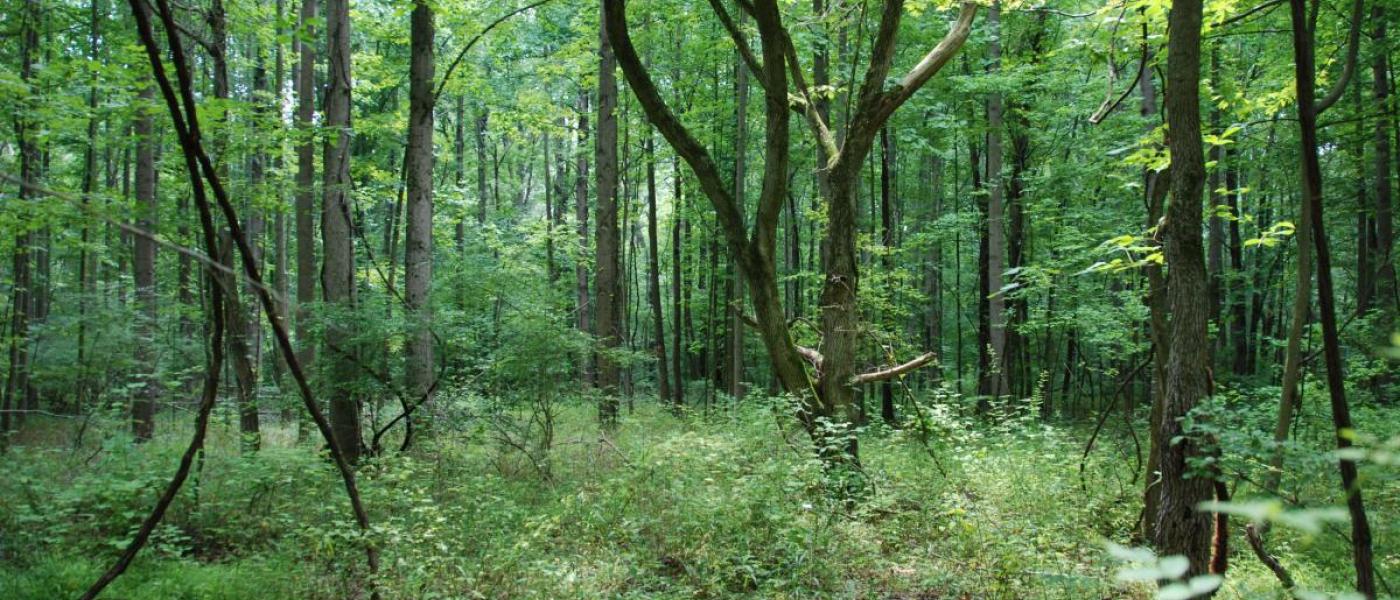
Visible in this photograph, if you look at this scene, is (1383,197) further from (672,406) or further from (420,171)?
(420,171)

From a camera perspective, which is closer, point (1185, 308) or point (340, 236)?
point (1185, 308)

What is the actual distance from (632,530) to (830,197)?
3.28 m

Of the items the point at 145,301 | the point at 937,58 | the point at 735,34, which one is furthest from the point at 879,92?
the point at 145,301

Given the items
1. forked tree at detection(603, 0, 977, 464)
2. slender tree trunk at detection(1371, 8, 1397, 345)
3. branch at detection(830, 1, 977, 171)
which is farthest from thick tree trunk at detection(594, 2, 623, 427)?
slender tree trunk at detection(1371, 8, 1397, 345)

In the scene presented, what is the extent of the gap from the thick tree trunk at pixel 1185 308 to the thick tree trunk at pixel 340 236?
7100 millimetres

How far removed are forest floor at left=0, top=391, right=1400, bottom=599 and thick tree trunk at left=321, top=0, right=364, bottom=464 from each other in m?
1.04

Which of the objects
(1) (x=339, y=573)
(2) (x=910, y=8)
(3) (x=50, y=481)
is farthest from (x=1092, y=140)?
(3) (x=50, y=481)

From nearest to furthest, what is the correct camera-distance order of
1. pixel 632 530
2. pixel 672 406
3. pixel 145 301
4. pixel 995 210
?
1. pixel 632 530
2. pixel 145 301
3. pixel 995 210
4. pixel 672 406

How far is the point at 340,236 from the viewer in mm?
8781

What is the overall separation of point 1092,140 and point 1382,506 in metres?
11.0

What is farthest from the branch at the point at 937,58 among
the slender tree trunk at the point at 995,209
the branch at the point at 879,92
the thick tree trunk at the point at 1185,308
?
the slender tree trunk at the point at 995,209

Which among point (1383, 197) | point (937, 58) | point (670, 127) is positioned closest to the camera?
point (670, 127)

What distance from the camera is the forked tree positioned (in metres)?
5.64

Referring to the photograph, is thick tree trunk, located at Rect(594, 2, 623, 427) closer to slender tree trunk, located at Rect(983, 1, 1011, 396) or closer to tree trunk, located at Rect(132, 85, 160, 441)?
tree trunk, located at Rect(132, 85, 160, 441)
